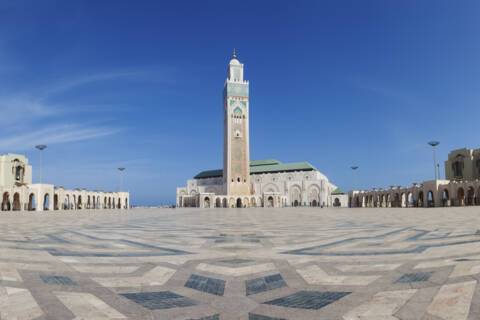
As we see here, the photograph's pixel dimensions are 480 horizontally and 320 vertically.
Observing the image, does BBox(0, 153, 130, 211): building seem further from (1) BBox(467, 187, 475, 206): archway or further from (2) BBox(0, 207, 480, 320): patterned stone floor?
(1) BBox(467, 187, 475, 206): archway

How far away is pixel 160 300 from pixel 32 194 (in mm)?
52374

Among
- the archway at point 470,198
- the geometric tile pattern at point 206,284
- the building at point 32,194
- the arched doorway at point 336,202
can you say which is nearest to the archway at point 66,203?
the building at point 32,194

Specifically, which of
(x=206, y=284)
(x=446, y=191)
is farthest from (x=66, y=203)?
(x=206, y=284)

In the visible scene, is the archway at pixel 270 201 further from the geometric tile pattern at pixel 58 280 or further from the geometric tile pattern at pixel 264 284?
the geometric tile pattern at pixel 58 280

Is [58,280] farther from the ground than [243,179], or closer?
closer

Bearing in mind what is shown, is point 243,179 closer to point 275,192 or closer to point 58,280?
point 275,192

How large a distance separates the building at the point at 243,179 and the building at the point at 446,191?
21925 millimetres

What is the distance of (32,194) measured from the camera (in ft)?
156

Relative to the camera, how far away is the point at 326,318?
108 inches

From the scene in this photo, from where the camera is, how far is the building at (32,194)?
46781 millimetres

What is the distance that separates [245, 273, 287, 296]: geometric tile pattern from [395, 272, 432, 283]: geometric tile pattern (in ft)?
4.23

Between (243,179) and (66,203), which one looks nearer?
(66,203)

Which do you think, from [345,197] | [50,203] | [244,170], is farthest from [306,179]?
[50,203]

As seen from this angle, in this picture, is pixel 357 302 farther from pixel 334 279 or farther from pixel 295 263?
pixel 295 263
